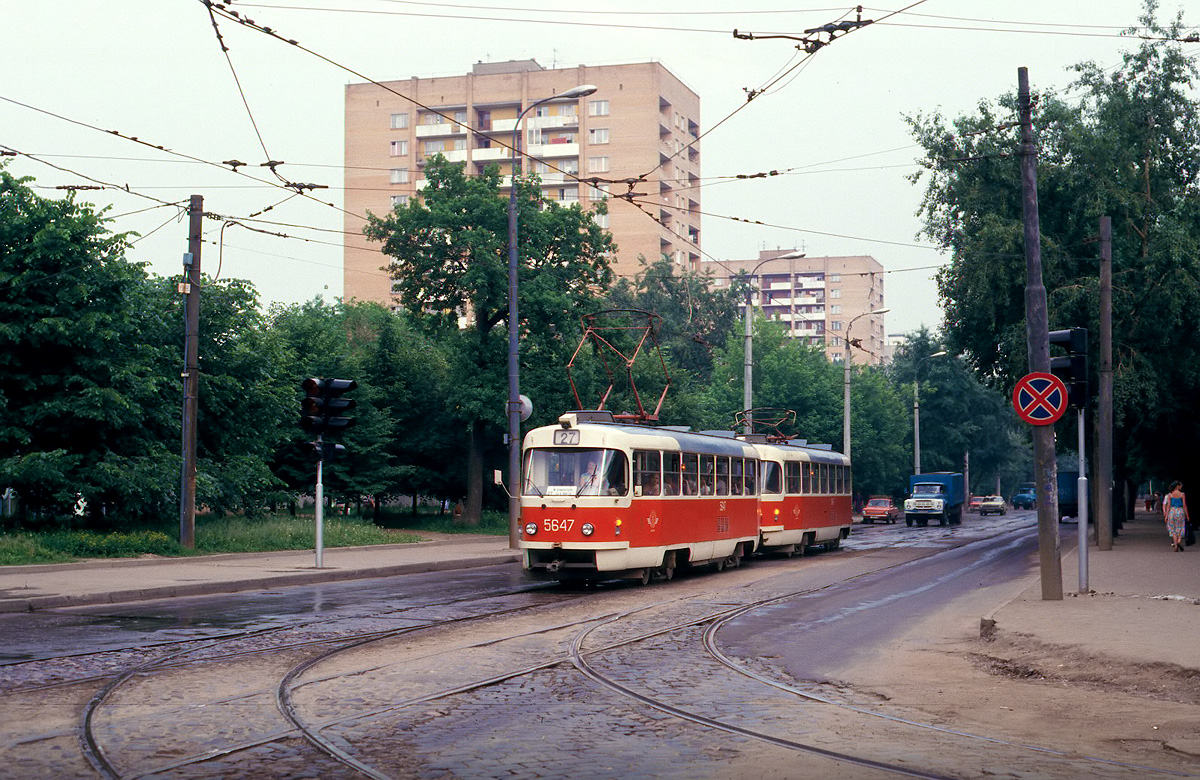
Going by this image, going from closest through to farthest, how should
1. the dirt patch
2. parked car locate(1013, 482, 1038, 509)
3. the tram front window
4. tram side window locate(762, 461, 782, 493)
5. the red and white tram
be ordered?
the dirt patch → the red and white tram → the tram front window → tram side window locate(762, 461, 782, 493) → parked car locate(1013, 482, 1038, 509)

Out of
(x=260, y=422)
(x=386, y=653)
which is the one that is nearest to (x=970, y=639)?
(x=386, y=653)

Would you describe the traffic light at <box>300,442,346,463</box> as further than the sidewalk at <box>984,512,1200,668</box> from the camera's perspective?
Yes

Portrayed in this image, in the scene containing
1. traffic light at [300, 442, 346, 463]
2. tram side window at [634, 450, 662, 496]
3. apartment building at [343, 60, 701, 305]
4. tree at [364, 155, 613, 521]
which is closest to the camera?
tram side window at [634, 450, 662, 496]

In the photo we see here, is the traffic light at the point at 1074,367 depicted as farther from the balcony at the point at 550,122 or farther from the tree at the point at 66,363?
the balcony at the point at 550,122

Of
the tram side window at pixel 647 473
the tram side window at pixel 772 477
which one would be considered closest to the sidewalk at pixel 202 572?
the tram side window at pixel 647 473

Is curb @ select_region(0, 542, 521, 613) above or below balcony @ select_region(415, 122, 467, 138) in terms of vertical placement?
below

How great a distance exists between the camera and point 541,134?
104 meters

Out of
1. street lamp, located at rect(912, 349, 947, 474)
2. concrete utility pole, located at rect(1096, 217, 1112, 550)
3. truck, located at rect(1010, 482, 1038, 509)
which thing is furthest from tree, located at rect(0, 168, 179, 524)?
truck, located at rect(1010, 482, 1038, 509)

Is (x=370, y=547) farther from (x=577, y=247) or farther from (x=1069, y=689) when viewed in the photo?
(x=1069, y=689)

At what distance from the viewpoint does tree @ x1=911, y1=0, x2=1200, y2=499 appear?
34812mm

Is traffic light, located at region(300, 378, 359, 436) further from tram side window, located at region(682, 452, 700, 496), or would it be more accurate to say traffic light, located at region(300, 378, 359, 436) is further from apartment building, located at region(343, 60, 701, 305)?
apartment building, located at region(343, 60, 701, 305)

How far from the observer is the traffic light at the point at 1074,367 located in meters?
16.9

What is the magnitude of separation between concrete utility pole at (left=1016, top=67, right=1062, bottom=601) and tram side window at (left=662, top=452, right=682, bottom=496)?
23.5 ft

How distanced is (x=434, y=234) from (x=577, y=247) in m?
5.06
